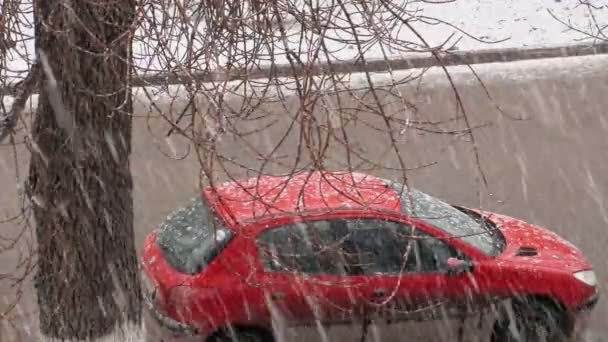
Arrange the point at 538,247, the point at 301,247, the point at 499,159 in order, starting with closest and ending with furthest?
the point at 301,247 < the point at 538,247 < the point at 499,159

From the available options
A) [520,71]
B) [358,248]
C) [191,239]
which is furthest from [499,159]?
[191,239]

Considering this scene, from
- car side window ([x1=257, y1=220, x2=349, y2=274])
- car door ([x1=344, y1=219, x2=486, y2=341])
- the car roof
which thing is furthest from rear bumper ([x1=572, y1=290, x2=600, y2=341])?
car side window ([x1=257, y1=220, x2=349, y2=274])

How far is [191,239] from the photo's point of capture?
782 cm

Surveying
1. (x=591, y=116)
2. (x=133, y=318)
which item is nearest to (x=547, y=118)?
(x=591, y=116)

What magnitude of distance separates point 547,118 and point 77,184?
959 cm

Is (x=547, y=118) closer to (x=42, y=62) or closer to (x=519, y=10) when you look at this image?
(x=519, y=10)

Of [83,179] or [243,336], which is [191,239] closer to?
[243,336]

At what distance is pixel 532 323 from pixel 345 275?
164 cm

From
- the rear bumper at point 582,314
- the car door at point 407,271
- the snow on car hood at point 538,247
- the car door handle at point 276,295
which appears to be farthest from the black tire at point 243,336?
the rear bumper at point 582,314

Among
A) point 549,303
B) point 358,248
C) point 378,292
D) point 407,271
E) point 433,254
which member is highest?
point 358,248

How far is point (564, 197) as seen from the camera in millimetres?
11430

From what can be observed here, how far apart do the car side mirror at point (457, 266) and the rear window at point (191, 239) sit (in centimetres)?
177

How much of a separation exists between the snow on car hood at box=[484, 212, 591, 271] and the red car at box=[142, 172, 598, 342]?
0.02m

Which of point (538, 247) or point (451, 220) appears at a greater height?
point (451, 220)
